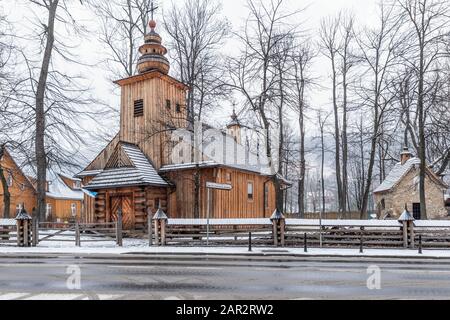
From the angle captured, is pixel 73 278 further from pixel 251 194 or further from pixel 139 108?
pixel 251 194

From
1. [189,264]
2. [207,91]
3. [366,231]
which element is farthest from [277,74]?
[189,264]

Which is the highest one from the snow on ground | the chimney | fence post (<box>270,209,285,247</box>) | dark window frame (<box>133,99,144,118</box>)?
dark window frame (<box>133,99,144,118</box>)

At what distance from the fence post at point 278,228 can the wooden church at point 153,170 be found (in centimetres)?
671

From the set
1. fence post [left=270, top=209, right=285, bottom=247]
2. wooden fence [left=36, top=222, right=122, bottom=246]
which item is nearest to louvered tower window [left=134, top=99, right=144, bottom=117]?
wooden fence [left=36, top=222, right=122, bottom=246]

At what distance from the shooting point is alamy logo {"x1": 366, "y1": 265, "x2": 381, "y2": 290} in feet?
31.6

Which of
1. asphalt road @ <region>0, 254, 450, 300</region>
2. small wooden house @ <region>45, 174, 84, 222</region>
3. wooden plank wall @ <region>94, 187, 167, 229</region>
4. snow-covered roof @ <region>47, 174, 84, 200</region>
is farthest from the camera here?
snow-covered roof @ <region>47, 174, 84, 200</region>

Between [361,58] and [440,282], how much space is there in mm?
23724

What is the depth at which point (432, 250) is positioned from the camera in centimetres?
1888

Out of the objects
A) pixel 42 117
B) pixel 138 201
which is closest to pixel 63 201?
pixel 42 117

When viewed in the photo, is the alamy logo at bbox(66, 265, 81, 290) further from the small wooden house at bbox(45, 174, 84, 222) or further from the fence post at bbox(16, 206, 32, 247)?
the small wooden house at bbox(45, 174, 84, 222)

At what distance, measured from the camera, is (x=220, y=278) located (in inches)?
428
